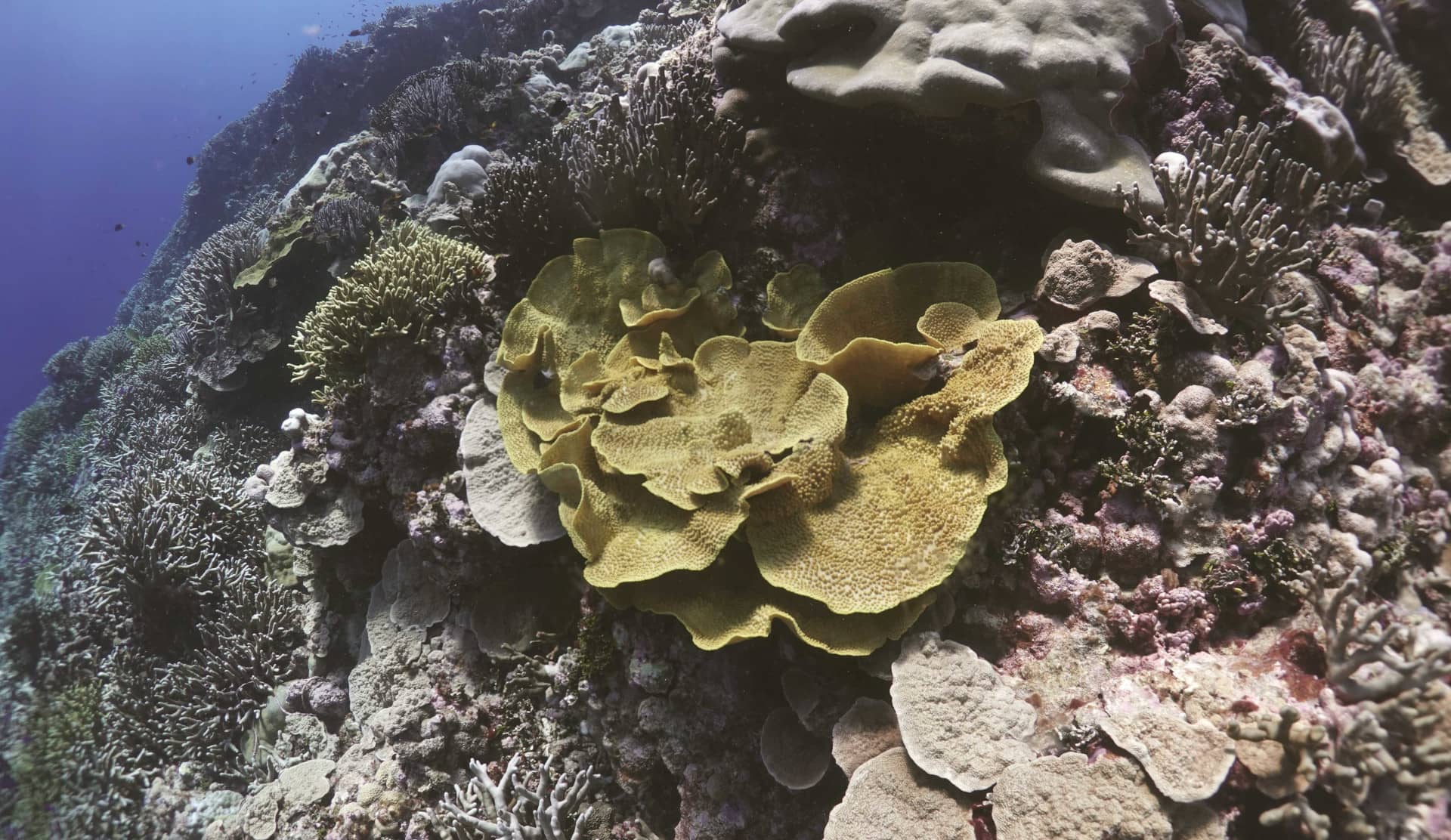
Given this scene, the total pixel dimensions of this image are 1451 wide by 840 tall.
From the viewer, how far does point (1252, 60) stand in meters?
3.74

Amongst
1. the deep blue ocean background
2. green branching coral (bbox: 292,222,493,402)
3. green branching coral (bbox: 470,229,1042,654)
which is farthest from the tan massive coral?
the deep blue ocean background

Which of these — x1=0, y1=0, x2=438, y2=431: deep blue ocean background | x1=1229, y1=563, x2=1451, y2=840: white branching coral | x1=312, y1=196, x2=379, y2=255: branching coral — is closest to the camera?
x1=1229, y1=563, x2=1451, y2=840: white branching coral

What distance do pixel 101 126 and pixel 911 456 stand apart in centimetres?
12876

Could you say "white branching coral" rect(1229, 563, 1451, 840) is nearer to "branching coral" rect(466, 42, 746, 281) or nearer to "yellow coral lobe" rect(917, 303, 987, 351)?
"yellow coral lobe" rect(917, 303, 987, 351)

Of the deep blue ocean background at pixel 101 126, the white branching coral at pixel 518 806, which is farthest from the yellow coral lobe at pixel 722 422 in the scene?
the deep blue ocean background at pixel 101 126

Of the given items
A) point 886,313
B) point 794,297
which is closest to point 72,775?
point 794,297

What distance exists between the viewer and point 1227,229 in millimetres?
3014

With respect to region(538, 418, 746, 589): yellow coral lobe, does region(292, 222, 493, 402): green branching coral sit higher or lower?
higher

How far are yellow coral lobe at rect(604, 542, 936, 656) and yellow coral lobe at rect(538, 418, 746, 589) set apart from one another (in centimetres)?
12

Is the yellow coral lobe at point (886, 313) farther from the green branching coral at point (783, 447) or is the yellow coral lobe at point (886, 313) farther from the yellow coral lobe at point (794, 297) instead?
the yellow coral lobe at point (794, 297)

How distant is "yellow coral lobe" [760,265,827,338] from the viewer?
357cm

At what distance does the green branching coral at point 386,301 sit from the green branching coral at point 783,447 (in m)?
1.14

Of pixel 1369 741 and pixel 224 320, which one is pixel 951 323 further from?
pixel 224 320

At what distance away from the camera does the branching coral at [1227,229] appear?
9.63ft
